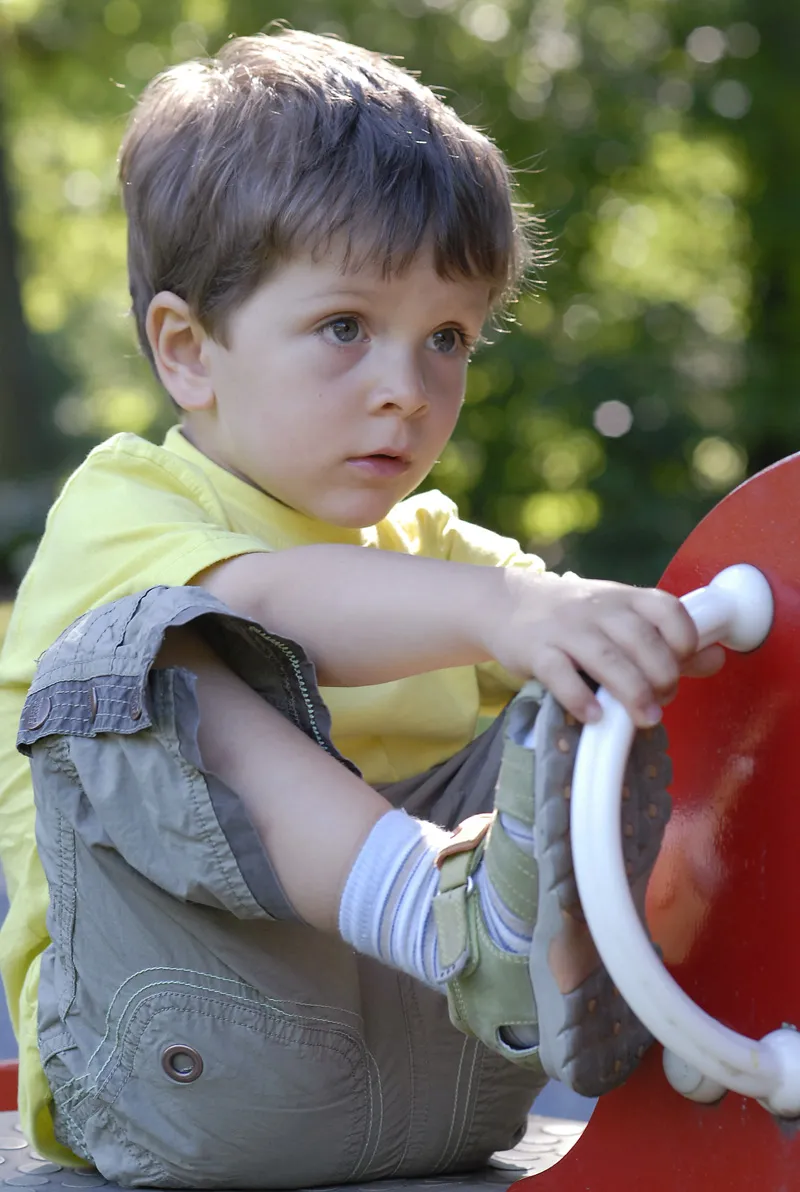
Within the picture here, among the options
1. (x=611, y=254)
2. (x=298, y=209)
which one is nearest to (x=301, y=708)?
(x=298, y=209)

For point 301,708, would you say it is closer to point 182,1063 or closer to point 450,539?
point 182,1063

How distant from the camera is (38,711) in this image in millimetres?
1232

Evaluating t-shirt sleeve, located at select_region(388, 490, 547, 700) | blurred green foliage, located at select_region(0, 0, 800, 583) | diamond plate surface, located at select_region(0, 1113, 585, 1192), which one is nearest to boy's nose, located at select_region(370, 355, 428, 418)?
t-shirt sleeve, located at select_region(388, 490, 547, 700)

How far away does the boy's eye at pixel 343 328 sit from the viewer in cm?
148

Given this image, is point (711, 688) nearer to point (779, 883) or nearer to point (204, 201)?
point (779, 883)

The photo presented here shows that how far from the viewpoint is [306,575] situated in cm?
123

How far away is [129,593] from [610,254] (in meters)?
8.41

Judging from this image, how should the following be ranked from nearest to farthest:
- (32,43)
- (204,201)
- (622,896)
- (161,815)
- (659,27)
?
1. (622,896)
2. (161,815)
3. (204,201)
4. (659,27)
5. (32,43)

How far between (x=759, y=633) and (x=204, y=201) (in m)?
0.85

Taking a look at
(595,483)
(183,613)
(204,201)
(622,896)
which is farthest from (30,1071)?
(595,483)

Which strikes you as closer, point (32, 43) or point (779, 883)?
point (779, 883)

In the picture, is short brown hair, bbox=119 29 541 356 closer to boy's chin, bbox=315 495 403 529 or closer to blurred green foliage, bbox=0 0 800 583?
boy's chin, bbox=315 495 403 529

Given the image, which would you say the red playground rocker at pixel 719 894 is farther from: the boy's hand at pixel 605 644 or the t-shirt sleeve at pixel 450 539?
the t-shirt sleeve at pixel 450 539

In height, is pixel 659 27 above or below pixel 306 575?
below
